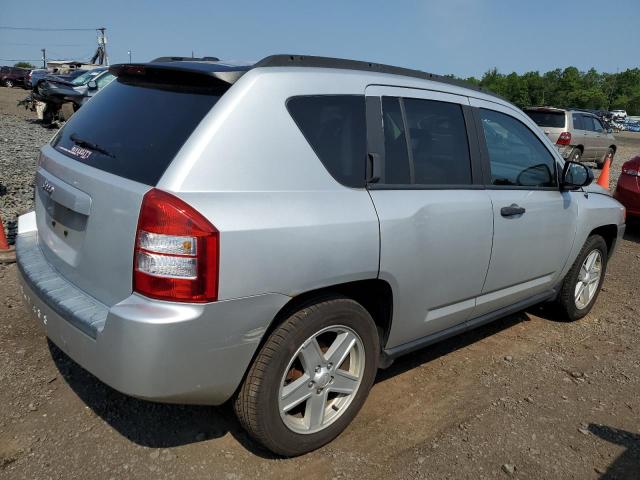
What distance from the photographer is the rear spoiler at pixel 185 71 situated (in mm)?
2330

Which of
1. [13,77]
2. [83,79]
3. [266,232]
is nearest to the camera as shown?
[266,232]

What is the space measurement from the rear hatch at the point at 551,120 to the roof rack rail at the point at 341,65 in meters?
14.5

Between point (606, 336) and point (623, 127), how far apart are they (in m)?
56.7

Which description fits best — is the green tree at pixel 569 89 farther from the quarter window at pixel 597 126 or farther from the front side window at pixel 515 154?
the front side window at pixel 515 154

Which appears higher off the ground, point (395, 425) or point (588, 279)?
point (588, 279)

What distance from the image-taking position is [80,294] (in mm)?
2383

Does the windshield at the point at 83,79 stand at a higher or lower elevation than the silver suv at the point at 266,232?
higher

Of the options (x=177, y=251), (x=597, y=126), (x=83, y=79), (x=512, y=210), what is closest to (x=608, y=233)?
(x=512, y=210)

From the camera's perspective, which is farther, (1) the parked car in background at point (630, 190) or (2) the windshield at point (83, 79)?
(2) the windshield at point (83, 79)

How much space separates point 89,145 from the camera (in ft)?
8.55

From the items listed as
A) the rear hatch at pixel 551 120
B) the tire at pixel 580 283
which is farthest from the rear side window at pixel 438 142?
the rear hatch at pixel 551 120

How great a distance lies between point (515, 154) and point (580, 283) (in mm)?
1524

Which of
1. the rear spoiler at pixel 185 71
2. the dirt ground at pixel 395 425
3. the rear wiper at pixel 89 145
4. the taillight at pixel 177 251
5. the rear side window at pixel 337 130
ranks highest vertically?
the rear spoiler at pixel 185 71

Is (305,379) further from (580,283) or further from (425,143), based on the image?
(580,283)
